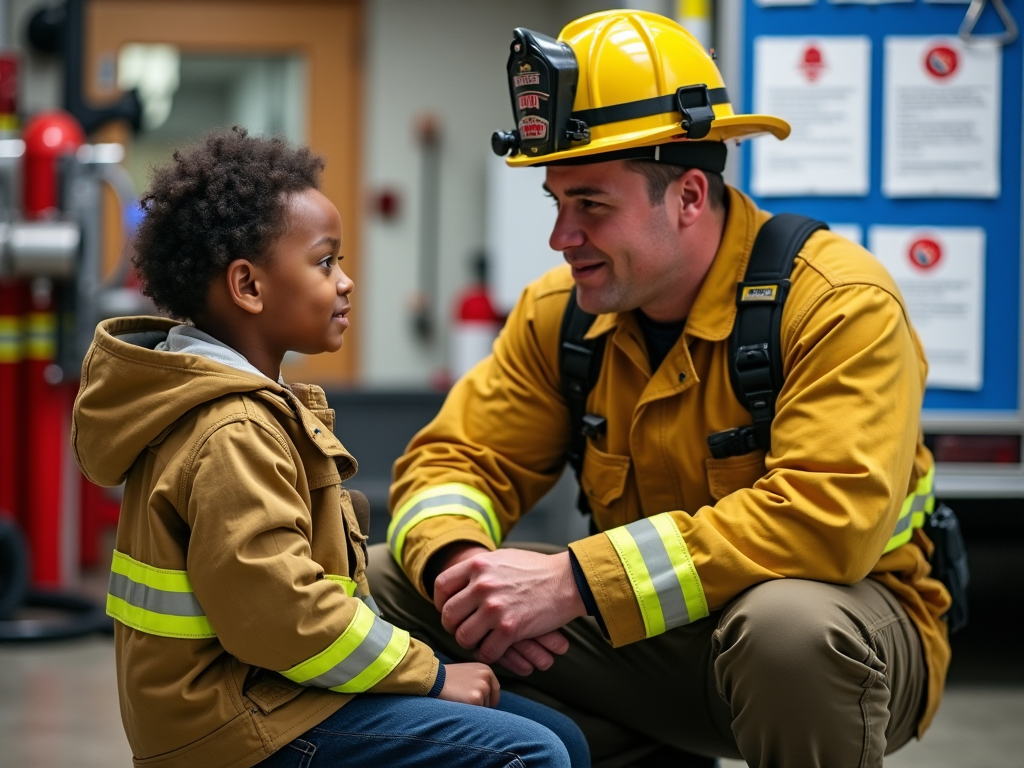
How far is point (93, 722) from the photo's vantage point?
2834 millimetres

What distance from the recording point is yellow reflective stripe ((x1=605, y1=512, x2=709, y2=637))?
176 centimetres

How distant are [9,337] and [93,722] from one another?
1.70 m

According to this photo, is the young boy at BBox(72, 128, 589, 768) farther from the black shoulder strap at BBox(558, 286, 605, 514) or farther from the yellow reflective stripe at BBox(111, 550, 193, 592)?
the black shoulder strap at BBox(558, 286, 605, 514)

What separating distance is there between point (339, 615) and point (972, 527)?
8.44ft

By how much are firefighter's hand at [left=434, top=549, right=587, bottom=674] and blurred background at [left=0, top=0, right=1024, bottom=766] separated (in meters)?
0.72

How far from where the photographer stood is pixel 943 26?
123 inches

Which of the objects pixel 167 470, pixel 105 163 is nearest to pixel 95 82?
pixel 105 163

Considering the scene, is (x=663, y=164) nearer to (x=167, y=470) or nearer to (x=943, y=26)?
(x=167, y=470)

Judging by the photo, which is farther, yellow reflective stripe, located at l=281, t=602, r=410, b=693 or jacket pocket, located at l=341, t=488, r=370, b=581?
jacket pocket, located at l=341, t=488, r=370, b=581

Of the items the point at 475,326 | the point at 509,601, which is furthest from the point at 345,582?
the point at 475,326

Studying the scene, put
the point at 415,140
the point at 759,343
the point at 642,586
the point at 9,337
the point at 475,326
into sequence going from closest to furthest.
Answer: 1. the point at 642,586
2. the point at 759,343
3. the point at 9,337
4. the point at 475,326
5. the point at 415,140

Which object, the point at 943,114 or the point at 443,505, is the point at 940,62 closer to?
the point at 943,114

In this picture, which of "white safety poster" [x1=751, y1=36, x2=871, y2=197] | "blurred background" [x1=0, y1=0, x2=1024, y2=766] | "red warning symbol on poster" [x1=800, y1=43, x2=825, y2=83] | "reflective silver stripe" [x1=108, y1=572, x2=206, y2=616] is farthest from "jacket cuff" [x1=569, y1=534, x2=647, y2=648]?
"red warning symbol on poster" [x1=800, y1=43, x2=825, y2=83]

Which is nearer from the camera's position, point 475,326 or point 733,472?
point 733,472
